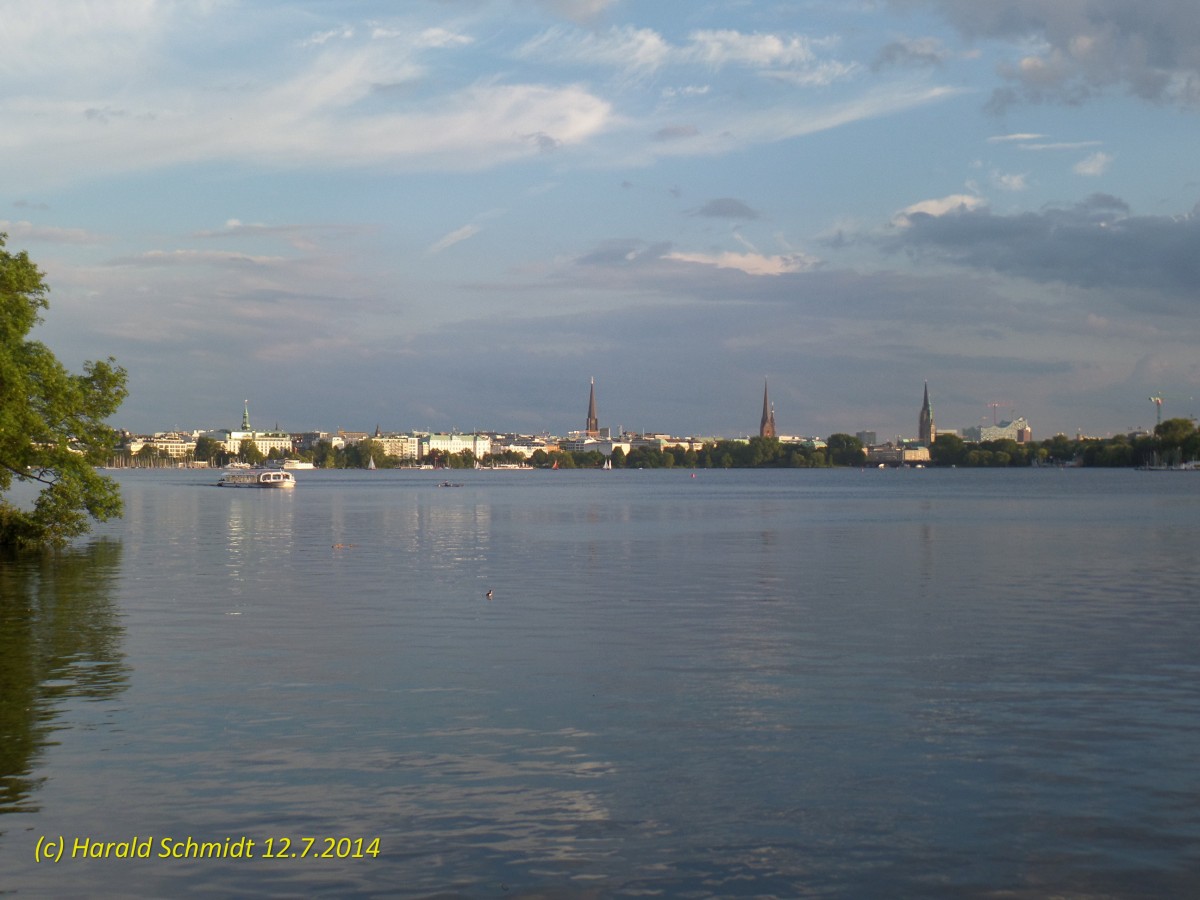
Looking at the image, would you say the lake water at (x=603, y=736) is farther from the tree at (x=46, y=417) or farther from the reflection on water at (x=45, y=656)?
the tree at (x=46, y=417)

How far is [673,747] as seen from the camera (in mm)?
14977

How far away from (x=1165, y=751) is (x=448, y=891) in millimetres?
9070

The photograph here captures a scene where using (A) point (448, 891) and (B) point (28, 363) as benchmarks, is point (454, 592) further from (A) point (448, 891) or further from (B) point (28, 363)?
(A) point (448, 891)

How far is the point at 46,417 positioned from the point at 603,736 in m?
31.2

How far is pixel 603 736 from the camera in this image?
51.0ft

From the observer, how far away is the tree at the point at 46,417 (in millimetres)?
38281

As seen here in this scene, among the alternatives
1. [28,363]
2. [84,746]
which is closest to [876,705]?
[84,746]

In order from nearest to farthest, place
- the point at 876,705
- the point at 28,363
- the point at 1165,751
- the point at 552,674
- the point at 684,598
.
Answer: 1. the point at 1165,751
2. the point at 876,705
3. the point at 552,674
4. the point at 684,598
5. the point at 28,363

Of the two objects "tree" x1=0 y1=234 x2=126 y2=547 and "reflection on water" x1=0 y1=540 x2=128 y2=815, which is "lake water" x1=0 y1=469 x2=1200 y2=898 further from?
"tree" x1=0 y1=234 x2=126 y2=547

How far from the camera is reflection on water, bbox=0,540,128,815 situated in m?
14.6

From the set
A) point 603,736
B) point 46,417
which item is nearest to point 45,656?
point 603,736

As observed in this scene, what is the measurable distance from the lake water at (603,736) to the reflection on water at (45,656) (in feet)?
0.34

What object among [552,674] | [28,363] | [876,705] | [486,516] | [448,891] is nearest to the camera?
[448,891]

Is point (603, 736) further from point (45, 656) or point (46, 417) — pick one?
point (46, 417)
